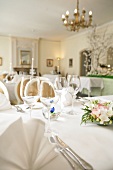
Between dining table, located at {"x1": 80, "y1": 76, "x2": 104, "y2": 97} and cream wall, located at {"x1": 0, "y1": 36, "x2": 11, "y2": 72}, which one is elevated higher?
cream wall, located at {"x1": 0, "y1": 36, "x2": 11, "y2": 72}

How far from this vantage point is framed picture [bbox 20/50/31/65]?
9.28m

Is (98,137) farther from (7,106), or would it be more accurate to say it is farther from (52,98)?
(7,106)

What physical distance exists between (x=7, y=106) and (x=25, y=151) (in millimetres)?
725

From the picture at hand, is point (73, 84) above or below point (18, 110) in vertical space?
above

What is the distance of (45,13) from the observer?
5453mm

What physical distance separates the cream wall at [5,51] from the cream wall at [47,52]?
1923 millimetres

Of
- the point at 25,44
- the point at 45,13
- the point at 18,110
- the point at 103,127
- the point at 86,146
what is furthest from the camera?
the point at 25,44

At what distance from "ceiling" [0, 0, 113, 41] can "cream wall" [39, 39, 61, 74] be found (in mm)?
2170

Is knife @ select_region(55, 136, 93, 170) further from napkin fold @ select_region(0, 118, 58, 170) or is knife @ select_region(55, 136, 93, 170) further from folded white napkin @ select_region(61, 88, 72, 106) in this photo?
folded white napkin @ select_region(61, 88, 72, 106)

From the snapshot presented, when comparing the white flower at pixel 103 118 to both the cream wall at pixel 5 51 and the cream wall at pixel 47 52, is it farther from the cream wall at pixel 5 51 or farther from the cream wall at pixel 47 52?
the cream wall at pixel 47 52

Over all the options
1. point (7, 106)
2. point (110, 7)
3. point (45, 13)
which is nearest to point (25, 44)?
point (45, 13)

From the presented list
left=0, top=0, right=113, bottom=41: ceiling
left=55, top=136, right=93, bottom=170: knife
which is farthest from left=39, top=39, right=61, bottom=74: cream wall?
left=55, top=136, right=93, bottom=170: knife

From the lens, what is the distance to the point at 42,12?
Result: 17.6 ft

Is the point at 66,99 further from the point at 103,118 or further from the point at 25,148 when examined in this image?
the point at 25,148
